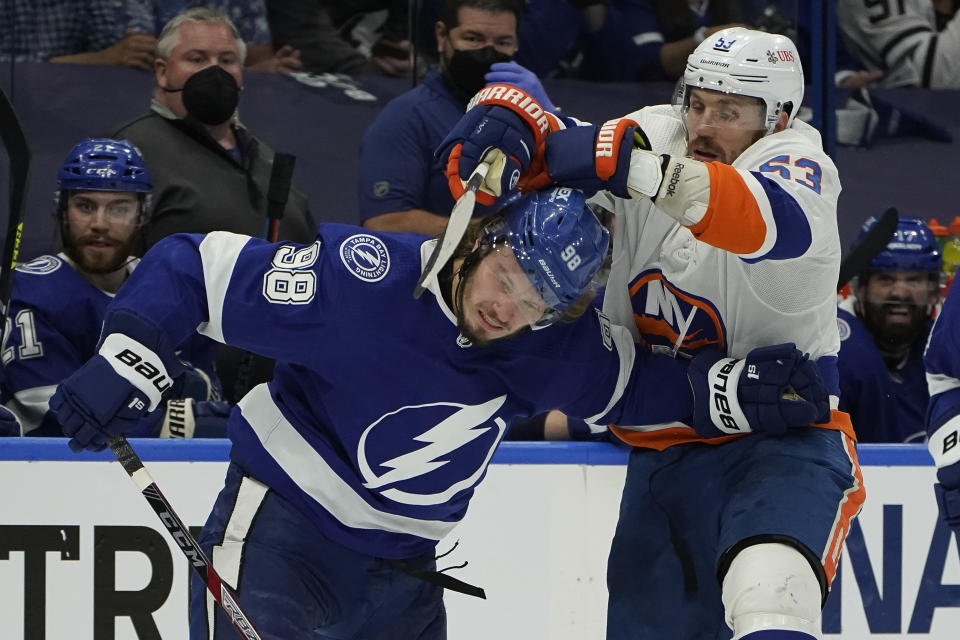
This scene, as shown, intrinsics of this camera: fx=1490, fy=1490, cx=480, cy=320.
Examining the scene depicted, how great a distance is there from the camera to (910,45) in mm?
5102

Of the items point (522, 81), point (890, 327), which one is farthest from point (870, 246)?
point (522, 81)

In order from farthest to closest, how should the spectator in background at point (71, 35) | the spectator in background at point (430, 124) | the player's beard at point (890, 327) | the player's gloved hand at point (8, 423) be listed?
the spectator in background at point (71, 35), the player's beard at point (890, 327), the spectator in background at point (430, 124), the player's gloved hand at point (8, 423)

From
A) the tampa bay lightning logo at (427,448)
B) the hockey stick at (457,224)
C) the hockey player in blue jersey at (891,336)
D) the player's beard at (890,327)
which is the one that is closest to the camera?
the hockey stick at (457,224)

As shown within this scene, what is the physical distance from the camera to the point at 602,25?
4836mm

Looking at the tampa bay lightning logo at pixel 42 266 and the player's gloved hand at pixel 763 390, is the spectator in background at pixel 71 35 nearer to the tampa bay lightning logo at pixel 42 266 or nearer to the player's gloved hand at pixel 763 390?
the tampa bay lightning logo at pixel 42 266

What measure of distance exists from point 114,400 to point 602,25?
116 inches

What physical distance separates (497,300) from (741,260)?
0.49 metres

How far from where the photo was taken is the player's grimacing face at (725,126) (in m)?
2.69

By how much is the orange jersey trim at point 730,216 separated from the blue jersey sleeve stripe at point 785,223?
33 millimetres

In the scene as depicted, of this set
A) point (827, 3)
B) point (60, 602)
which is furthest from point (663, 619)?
point (827, 3)

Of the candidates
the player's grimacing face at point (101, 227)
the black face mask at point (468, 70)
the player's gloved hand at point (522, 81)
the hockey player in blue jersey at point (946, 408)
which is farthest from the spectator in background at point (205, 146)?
the hockey player in blue jersey at point (946, 408)

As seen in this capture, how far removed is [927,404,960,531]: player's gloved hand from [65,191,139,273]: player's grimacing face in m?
2.15

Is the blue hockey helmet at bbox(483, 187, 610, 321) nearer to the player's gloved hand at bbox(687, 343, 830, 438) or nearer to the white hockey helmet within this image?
the player's gloved hand at bbox(687, 343, 830, 438)

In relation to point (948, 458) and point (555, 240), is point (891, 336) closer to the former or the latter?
point (948, 458)
